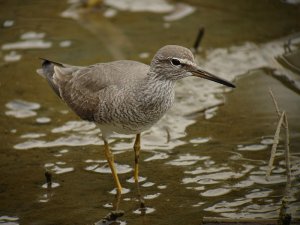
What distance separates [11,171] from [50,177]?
2.23 ft

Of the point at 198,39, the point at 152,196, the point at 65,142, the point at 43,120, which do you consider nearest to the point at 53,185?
the point at 65,142

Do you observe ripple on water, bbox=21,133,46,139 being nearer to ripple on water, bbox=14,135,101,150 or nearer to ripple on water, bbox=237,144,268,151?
ripple on water, bbox=14,135,101,150

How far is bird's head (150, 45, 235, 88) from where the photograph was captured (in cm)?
671

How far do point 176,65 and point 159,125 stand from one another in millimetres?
2154

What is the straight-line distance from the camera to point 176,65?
266 inches

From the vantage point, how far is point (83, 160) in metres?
7.95

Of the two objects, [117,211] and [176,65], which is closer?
[117,211]

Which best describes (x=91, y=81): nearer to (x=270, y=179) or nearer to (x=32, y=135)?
(x=32, y=135)

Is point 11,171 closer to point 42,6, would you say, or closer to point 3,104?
point 3,104

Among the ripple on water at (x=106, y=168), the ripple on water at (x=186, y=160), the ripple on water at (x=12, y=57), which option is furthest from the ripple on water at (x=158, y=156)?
the ripple on water at (x=12, y=57)

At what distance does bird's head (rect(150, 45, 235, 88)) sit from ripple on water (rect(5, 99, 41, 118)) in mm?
2866

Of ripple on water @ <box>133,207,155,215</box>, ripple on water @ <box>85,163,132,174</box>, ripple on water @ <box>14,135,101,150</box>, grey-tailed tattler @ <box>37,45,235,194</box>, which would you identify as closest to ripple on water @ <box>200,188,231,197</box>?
ripple on water @ <box>133,207,155,215</box>

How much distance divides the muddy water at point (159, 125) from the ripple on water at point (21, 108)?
0.02m

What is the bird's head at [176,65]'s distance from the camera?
A: 6.71 meters
